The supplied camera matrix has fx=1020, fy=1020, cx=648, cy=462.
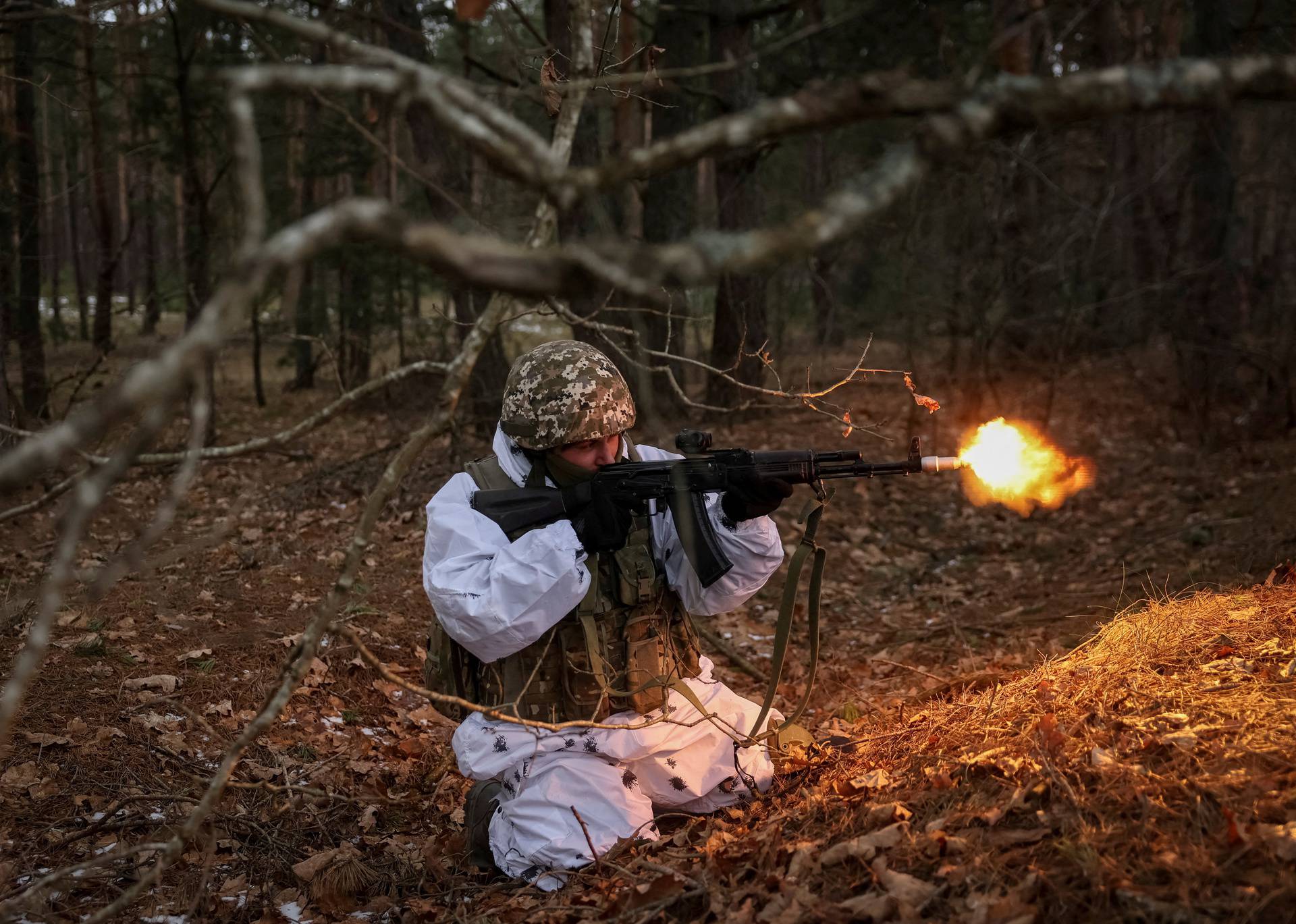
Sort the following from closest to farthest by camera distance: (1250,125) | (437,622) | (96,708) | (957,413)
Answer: (437,622)
(96,708)
(957,413)
(1250,125)

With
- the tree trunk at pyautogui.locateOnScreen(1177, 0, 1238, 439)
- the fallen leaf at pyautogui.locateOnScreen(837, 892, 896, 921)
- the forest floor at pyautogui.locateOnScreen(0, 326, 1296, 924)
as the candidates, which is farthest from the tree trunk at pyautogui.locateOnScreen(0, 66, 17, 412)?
the tree trunk at pyautogui.locateOnScreen(1177, 0, 1238, 439)

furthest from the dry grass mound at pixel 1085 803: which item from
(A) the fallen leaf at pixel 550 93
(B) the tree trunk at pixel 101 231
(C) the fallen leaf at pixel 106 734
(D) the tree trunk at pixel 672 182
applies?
(B) the tree trunk at pixel 101 231

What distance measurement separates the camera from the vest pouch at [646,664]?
4.33m

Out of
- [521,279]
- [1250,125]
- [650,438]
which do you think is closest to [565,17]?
[650,438]

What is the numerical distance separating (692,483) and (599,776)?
49.2 inches

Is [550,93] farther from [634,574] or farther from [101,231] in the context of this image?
[101,231]

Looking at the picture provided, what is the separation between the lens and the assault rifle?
161 inches

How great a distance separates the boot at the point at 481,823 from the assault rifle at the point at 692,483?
1.11 meters

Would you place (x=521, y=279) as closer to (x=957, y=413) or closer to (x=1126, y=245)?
(x=957, y=413)

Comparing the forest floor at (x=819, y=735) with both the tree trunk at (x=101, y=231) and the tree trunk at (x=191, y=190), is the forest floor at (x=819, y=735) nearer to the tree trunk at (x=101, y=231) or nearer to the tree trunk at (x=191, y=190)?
the tree trunk at (x=191, y=190)

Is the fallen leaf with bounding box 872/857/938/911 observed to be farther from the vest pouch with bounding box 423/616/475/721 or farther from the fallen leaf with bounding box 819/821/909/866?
the vest pouch with bounding box 423/616/475/721

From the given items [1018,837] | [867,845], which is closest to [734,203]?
[867,845]

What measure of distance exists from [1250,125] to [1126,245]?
315 inches

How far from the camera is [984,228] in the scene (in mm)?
10734
